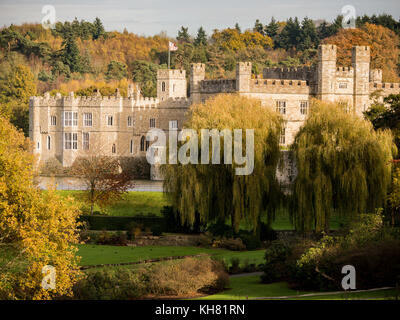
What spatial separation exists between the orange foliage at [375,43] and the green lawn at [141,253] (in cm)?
4781

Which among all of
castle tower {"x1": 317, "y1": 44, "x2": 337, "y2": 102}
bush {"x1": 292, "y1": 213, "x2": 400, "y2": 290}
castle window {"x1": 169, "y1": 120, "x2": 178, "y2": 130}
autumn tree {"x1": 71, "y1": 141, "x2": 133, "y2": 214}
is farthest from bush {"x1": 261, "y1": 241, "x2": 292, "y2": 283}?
castle window {"x1": 169, "y1": 120, "x2": 178, "y2": 130}

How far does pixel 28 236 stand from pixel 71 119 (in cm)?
4064

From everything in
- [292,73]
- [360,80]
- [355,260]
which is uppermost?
[292,73]

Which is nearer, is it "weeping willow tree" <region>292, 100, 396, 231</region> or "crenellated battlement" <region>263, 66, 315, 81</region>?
"weeping willow tree" <region>292, 100, 396, 231</region>

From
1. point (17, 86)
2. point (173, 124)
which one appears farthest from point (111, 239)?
point (17, 86)

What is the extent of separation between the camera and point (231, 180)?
129ft

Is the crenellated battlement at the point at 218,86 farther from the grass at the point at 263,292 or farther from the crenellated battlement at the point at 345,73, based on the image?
the grass at the point at 263,292

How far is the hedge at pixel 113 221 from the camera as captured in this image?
1661 inches

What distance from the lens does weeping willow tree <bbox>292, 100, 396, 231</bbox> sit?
35075 millimetres

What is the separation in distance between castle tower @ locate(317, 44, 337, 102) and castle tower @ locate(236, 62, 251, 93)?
15.4 ft

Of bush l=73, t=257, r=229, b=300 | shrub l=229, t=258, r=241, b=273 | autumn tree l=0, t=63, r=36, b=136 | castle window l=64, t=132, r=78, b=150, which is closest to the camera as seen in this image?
bush l=73, t=257, r=229, b=300

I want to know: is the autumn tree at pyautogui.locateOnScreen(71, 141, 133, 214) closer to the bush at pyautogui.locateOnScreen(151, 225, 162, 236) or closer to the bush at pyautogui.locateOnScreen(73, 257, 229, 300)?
the bush at pyautogui.locateOnScreen(151, 225, 162, 236)

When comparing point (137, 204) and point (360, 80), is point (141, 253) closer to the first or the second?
point (137, 204)
